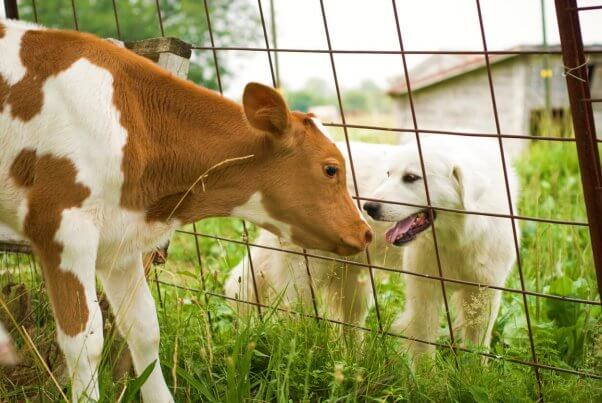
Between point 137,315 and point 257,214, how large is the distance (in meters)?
0.63

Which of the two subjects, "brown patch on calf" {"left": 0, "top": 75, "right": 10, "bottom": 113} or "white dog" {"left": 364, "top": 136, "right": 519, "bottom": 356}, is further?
"white dog" {"left": 364, "top": 136, "right": 519, "bottom": 356}

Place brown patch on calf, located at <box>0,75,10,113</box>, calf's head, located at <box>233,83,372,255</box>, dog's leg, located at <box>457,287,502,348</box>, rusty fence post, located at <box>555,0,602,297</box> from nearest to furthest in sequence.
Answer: brown patch on calf, located at <box>0,75,10,113</box>, rusty fence post, located at <box>555,0,602,297</box>, calf's head, located at <box>233,83,372,255</box>, dog's leg, located at <box>457,287,502,348</box>

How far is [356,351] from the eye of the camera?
3699 millimetres

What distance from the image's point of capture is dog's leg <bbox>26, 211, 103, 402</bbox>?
3006 millimetres

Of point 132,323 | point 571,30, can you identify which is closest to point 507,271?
point 571,30

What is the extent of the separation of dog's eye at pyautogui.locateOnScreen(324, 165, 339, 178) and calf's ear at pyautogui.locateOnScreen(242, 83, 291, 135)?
0.23 m

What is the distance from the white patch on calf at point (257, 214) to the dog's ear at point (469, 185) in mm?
1522

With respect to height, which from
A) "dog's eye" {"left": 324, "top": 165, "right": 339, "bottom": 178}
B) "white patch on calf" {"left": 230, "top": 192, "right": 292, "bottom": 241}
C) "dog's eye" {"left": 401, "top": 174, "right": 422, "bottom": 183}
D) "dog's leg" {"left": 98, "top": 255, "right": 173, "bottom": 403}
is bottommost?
"dog's eye" {"left": 401, "top": 174, "right": 422, "bottom": 183}

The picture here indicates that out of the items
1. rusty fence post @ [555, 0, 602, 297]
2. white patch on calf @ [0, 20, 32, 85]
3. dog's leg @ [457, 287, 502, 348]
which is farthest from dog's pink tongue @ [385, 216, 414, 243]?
white patch on calf @ [0, 20, 32, 85]

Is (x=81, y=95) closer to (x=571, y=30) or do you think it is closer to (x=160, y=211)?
(x=160, y=211)

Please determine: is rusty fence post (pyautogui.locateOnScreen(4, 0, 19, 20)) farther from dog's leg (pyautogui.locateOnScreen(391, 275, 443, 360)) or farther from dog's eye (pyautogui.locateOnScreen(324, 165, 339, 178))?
dog's leg (pyautogui.locateOnScreen(391, 275, 443, 360))

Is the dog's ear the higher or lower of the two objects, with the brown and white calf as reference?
lower

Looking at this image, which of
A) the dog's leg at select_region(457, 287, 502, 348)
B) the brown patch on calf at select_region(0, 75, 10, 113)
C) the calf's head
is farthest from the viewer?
the dog's leg at select_region(457, 287, 502, 348)

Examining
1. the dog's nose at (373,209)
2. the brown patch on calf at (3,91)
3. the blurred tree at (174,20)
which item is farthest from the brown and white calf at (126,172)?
the blurred tree at (174,20)
